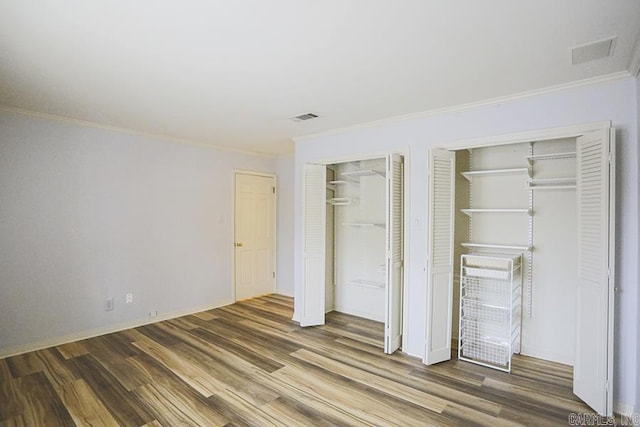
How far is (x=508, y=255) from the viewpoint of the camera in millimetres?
3383

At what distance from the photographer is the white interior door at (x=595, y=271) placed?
2.35 meters

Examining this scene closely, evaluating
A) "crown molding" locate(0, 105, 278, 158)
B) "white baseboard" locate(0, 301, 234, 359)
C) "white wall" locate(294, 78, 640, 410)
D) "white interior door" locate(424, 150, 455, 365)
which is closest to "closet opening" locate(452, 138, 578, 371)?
"white interior door" locate(424, 150, 455, 365)

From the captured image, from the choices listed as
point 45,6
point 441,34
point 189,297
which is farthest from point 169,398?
point 441,34

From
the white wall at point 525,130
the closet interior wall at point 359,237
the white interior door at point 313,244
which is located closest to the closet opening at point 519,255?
the white wall at point 525,130

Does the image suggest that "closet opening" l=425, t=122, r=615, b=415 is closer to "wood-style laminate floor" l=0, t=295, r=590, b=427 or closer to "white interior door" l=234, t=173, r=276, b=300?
"wood-style laminate floor" l=0, t=295, r=590, b=427

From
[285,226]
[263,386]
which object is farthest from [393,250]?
[285,226]

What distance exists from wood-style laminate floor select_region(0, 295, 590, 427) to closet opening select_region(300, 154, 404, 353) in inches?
25.3

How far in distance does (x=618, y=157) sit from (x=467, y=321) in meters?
2.01

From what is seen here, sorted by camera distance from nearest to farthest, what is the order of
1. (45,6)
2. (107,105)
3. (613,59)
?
(45,6)
(613,59)
(107,105)

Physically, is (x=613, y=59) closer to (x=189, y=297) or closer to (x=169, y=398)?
(x=169, y=398)

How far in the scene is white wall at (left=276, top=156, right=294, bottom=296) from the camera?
589 cm

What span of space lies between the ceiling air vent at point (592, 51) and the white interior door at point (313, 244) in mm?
2775

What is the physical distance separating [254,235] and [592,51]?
16.0 ft

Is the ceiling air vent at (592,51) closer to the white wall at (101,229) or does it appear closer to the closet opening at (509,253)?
the closet opening at (509,253)
